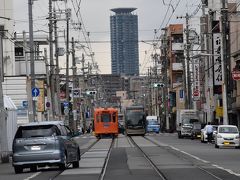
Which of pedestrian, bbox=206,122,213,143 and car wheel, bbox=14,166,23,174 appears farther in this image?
pedestrian, bbox=206,122,213,143

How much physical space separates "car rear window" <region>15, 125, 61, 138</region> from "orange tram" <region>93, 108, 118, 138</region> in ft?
175

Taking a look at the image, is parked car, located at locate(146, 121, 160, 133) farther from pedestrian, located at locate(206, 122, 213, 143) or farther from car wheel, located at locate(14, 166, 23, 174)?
car wheel, located at locate(14, 166, 23, 174)

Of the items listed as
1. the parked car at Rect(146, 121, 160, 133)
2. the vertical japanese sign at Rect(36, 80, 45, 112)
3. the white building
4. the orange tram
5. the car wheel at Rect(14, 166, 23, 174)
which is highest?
the white building

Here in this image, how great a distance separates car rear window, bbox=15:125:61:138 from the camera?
Result: 2970 centimetres

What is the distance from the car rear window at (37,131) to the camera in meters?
29.7

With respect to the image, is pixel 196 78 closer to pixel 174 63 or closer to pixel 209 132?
pixel 174 63

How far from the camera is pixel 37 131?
29891mm

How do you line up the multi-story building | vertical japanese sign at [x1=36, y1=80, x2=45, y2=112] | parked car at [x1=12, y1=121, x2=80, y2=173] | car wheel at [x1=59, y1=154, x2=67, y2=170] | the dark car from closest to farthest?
parked car at [x1=12, y1=121, x2=80, y2=173] → car wheel at [x1=59, y1=154, x2=67, y2=170] → the dark car → vertical japanese sign at [x1=36, y1=80, x2=45, y2=112] → the multi-story building

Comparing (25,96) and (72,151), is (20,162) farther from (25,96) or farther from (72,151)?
(25,96)

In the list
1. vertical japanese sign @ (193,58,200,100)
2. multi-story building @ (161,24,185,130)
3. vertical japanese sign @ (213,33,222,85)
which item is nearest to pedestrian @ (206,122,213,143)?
vertical japanese sign @ (213,33,222,85)

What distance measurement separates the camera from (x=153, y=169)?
95.2 ft

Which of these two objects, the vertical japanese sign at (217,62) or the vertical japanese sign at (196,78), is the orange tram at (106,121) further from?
A: the vertical japanese sign at (196,78)

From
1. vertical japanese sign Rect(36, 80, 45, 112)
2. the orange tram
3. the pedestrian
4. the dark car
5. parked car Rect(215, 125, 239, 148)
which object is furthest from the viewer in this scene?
vertical japanese sign Rect(36, 80, 45, 112)

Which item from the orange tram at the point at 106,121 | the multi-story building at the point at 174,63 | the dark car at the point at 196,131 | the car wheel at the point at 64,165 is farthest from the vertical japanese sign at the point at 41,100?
the car wheel at the point at 64,165
